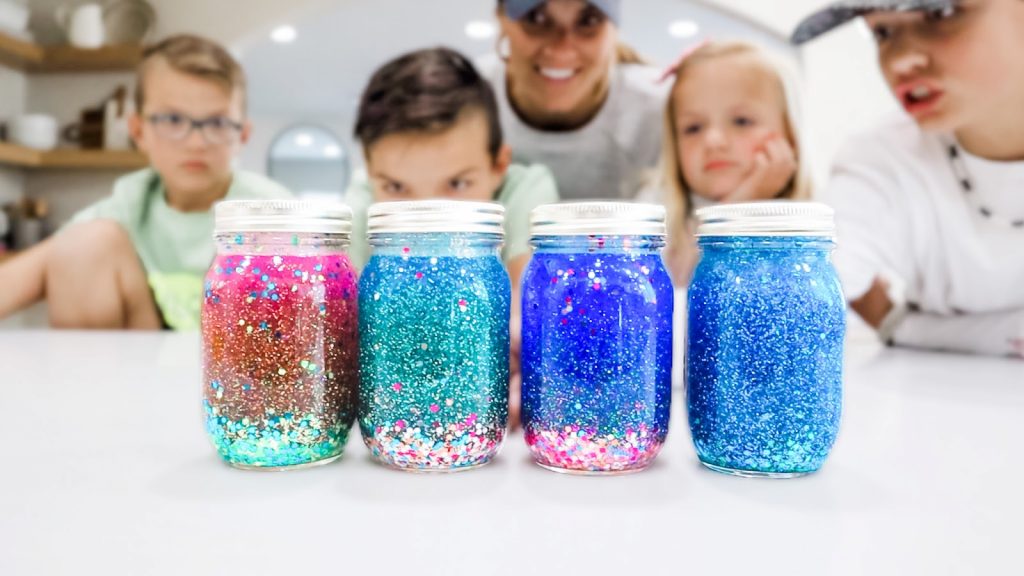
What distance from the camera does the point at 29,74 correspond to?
68.8 inches

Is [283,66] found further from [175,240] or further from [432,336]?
[432,336]

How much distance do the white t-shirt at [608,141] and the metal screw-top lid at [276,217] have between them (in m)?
1.03

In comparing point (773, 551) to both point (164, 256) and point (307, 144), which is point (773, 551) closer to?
point (307, 144)

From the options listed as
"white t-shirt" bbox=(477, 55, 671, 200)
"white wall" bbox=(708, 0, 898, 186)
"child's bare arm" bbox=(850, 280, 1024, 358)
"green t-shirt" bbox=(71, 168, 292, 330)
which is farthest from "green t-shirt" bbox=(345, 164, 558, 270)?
"child's bare arm" bbox=(850, 280, 1024, 358)

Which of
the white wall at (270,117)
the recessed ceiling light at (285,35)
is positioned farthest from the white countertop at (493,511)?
the recessed ceiling light at (285,35)

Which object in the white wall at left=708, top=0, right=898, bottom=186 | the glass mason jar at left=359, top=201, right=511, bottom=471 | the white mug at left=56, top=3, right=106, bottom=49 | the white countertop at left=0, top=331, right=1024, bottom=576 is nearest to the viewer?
the white countertop at left=0, top=331, right=1024, bottom=576

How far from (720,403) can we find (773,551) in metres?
0.13

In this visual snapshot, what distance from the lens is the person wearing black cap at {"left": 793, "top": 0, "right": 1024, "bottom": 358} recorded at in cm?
122

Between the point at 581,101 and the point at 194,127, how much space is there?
2.93ft


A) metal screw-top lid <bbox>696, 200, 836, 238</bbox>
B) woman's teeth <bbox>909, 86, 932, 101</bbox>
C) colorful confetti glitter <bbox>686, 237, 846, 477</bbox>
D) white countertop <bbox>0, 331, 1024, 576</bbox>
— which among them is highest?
woman's teeth <bbox>909, 86, 932, 101</bbox>

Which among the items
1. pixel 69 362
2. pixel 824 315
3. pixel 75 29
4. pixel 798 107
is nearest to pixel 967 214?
pixel 798 107

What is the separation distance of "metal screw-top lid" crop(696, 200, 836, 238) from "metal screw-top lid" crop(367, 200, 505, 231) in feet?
0.58

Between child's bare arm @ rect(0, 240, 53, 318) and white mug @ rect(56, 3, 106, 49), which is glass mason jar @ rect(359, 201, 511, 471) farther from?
white mug @ rect(56, 3, 106, 49)

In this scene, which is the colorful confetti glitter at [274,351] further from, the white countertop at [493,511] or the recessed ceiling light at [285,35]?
the recessed ceiling light at [285,35]
